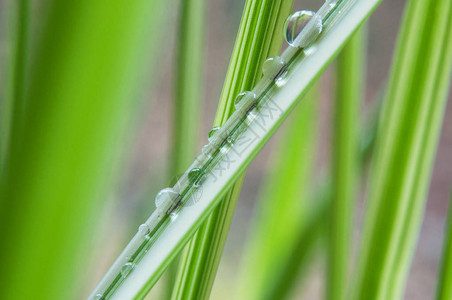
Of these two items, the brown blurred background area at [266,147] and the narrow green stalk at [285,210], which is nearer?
the narrow green stalk at [285,210]

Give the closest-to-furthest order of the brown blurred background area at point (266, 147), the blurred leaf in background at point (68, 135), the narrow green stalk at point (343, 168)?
the blurred leaf in background at point (68, 135)
the narrow green stalk at point (343, 168)
the brown blurred background area at point (266, 147)

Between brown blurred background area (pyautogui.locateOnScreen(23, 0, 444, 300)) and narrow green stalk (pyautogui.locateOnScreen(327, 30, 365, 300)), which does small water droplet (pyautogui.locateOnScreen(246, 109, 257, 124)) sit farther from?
brown blurred background area (pyautogui.locateOnScreen(23, 0, 444, 300))

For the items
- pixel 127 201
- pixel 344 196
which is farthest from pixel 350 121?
pixel 127 201

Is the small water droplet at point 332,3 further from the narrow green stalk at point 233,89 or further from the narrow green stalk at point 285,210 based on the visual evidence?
the narrow green stalk at point 285,210

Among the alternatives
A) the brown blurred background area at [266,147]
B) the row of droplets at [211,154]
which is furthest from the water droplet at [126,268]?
the brown blurred background area at [266,147]

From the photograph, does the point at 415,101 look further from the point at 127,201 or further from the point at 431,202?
the point at 431,202

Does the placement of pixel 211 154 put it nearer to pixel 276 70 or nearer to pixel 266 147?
pixel 276 70

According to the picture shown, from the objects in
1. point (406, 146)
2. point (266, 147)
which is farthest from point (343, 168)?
point (266, 147)
